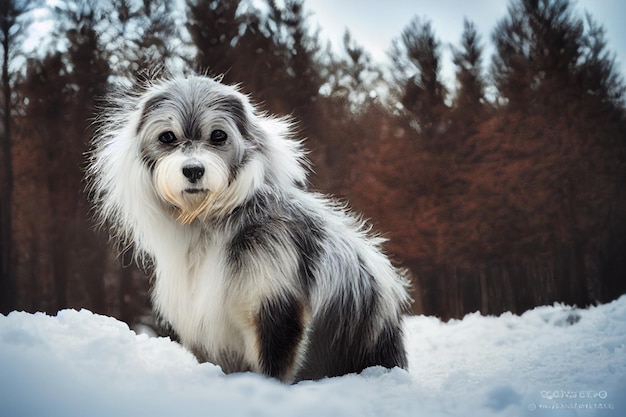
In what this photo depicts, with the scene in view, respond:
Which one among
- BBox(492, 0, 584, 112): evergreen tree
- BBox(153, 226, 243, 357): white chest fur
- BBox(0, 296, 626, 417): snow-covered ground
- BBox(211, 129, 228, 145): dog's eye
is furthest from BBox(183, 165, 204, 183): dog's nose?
BBox(492, 0, 584, 112): evergreen tree

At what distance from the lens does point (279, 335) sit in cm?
228

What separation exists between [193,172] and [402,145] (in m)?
3.06

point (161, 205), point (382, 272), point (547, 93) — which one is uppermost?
point (547, 93)

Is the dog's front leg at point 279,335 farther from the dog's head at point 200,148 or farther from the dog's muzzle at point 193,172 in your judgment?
the dog's muzzle at point 193,172

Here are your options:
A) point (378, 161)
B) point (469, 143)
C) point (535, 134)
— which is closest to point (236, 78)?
point (378, 161)

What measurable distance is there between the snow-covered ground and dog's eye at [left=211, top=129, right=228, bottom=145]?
0.89 meters

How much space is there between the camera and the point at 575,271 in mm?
4547

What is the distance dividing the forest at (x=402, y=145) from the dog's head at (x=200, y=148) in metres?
1.02

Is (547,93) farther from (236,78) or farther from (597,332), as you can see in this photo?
(236,78)

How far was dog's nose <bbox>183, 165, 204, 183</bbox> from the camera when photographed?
2.10 metres

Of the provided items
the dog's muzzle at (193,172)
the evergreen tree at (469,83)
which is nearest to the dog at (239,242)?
the dog's muzzle at (193,172)

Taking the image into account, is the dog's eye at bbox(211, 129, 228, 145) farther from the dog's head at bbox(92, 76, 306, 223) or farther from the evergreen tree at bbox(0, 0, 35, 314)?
the evergreen tree at bbox(0, 0, 35, 314)

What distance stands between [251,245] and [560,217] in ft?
10.6

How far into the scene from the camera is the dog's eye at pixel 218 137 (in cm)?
225
